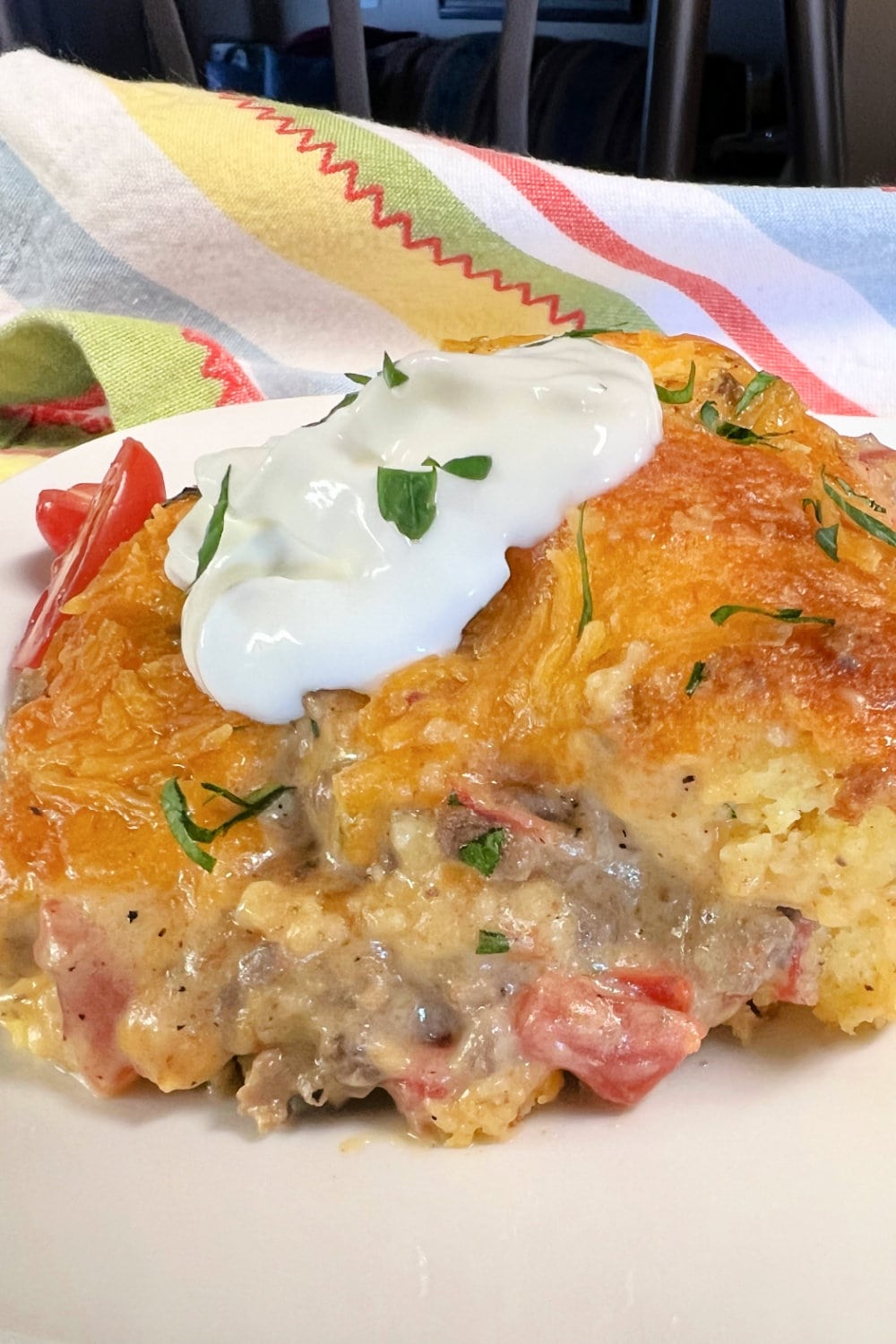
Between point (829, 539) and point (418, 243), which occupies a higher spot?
point (829, 539)

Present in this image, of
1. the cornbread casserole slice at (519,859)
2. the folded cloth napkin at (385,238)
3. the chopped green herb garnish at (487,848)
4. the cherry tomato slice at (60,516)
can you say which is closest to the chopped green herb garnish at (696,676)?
the cornbread casserole slice at (519,859)

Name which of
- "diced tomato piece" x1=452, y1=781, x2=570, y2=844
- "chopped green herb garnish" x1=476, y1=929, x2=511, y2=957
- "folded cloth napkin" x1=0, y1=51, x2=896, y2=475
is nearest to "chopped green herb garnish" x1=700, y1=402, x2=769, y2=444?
"diced tomato piece" x1=452, y1=781, x2=570, y2=844

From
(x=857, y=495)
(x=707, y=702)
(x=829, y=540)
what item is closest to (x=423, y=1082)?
(x=707, y=702)

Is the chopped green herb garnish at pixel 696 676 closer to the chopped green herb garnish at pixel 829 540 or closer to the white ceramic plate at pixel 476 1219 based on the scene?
the chopped green herb garnish at pixel 829 540

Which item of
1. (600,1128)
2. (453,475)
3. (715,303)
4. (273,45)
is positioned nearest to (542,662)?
(453,475)

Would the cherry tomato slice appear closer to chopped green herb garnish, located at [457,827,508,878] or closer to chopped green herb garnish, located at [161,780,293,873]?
chopped green herb garnish, located at [161,780,293,873]

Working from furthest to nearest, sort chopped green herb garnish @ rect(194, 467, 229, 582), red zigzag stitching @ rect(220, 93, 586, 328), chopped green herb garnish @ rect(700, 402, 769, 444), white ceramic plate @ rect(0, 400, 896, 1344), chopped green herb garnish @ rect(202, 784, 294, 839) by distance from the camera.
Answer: red zigzag stitching @ rect(220, 93, 586, 328), chopped green herb garnish @ rect(700, 402, 769, 444), chopped green herb garnish @ rect(194, 467, 229, 582), chopped green herb garnish @ rect(202, 784, 294, 839), white ceramic plate @ rect(0, 400, 896, 1344)

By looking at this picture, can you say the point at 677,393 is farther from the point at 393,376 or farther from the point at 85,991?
the point at 85,991
